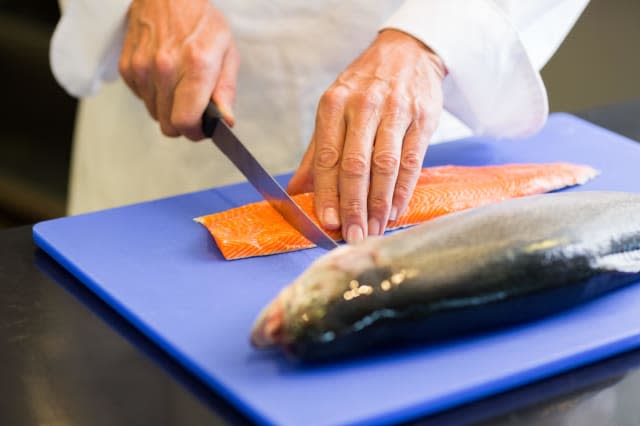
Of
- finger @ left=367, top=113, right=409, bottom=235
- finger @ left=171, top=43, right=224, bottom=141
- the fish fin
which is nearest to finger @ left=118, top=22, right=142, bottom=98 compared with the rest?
finger @ left=171, top=43, right=224, bottom=141

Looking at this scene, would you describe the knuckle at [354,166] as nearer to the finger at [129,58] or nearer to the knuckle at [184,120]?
the knuckle at [184,120]

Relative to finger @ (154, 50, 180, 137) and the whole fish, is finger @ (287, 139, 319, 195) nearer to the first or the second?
finger @ (154, 50, 180, 137)

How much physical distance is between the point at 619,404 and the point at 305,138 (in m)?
1.10

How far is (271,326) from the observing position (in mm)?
1046

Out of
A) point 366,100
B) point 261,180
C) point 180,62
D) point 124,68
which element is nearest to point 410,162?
point 366,100

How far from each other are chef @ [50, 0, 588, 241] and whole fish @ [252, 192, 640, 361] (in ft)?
0.93

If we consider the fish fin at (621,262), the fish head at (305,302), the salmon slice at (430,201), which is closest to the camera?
the fish head at (305,302)

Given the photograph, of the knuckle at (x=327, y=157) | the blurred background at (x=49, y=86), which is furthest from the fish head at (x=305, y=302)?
the blurred background at (x=49, y=86)

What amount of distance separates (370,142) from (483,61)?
38 centimetres

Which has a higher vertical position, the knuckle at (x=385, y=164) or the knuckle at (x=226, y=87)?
the knuckle at (x=385, y=164)

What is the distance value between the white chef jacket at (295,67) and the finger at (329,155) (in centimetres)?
26

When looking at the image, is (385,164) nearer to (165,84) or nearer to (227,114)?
(227,114)

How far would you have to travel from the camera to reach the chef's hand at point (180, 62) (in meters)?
1.63

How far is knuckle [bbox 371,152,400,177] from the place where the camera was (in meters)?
1.44
